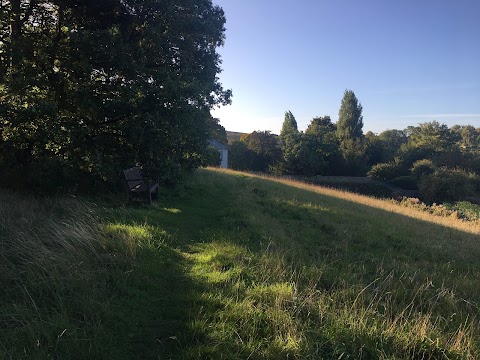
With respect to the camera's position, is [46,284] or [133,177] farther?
[133,177]

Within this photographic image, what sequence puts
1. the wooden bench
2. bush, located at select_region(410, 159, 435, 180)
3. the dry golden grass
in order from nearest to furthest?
the wooden bench < the dry golden grass < bush, located at select_region(410, 159, 435, 180)

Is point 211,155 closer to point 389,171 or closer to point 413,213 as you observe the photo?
point 413,213

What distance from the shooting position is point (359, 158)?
57.0 meters

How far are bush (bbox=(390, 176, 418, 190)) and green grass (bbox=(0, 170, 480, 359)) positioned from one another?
4221cm

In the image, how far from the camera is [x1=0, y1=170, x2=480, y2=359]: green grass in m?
3.36

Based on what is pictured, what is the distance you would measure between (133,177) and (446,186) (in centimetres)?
3671

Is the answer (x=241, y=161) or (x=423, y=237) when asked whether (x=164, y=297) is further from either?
(x=241, y=161)

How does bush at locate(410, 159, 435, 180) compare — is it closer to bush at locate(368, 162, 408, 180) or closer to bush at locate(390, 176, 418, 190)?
bush at locate(390, 176, 418, 190)

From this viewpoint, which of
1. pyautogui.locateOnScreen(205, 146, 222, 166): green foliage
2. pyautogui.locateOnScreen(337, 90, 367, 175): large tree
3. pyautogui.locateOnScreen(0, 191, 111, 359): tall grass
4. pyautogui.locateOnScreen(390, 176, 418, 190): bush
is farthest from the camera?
pyautogui.locateOnScreen(337, 90, 367, 175): large tree

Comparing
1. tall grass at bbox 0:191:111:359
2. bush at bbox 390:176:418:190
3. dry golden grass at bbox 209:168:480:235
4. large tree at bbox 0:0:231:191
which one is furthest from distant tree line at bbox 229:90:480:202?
tall grass at bbox 0:191:111:359

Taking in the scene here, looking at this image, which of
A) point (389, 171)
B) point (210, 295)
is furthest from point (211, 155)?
point (389, 171)

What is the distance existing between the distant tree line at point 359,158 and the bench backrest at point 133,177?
1412 inches

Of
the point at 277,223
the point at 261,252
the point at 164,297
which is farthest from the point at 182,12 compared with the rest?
the point at 164,297

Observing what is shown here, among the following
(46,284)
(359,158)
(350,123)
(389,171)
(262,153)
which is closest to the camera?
(46,284)
